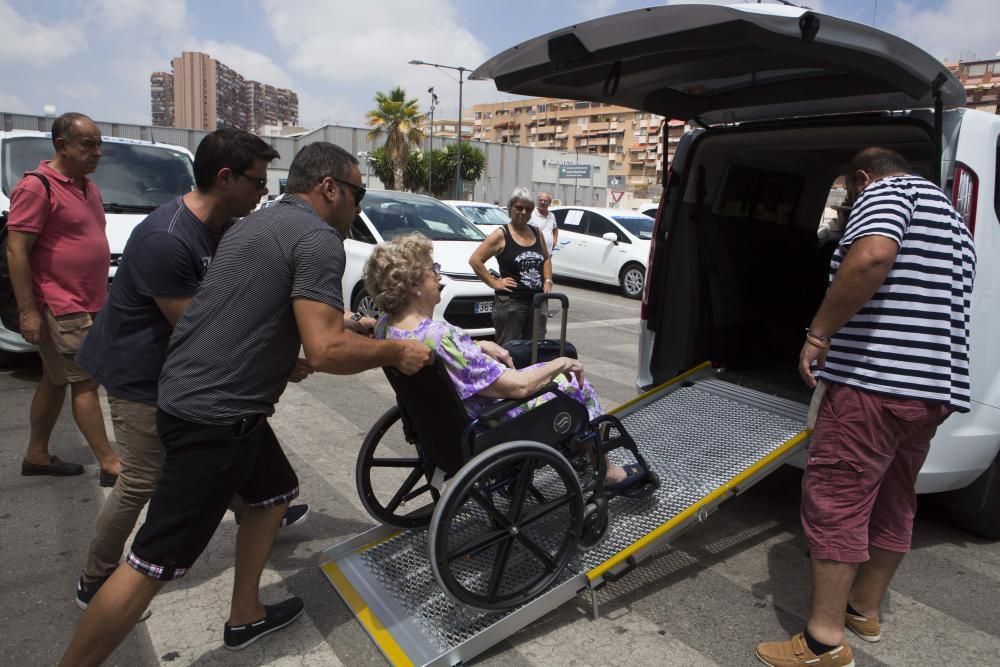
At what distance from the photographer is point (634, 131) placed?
416ft

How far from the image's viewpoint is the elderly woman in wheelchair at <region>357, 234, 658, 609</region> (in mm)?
2527

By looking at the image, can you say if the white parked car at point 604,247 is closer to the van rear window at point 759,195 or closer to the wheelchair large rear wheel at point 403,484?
the van rear window at point 759,195

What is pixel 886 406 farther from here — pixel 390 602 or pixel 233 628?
pixel 233 628

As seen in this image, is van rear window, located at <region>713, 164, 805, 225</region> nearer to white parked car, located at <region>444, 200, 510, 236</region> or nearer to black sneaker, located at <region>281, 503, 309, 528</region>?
black sneaker, located at <region>281, 503, 309, 528</region>

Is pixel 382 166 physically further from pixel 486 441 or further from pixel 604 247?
pixel 486 441

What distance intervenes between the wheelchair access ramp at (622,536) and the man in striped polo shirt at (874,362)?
1.92 feet

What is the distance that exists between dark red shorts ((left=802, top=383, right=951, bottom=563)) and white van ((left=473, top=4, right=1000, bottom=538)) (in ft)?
2.42

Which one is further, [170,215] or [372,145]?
[372,145]

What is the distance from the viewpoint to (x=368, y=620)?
2.63 m

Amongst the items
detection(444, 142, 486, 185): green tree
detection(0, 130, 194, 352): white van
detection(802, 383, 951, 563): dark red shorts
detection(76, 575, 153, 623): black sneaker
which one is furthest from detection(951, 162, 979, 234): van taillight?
detection(444, 142, 486, 185): green tree

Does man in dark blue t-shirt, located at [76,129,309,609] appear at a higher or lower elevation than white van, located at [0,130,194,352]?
lower

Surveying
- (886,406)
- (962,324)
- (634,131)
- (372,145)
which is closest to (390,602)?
(886,406)

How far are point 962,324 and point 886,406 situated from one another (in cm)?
42

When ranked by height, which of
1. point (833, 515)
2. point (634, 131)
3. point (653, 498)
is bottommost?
point (653, 498)
